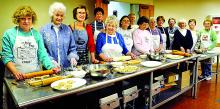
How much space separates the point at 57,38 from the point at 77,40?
1.53ft

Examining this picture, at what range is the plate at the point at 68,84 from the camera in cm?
159

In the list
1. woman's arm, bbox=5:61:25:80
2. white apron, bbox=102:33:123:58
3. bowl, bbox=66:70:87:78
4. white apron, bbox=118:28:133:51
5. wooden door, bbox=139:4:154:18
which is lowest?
bowl, bbox=66:70:87:78

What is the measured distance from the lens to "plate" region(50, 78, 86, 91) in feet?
5.21

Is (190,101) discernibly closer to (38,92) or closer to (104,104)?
(104,104)

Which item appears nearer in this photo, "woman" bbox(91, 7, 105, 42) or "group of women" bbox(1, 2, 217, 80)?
"group of women" bbox(1, 2, 217, 80)

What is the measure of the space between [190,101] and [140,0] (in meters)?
3.71

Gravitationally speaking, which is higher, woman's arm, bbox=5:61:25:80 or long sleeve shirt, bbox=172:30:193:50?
long sleeve shirt, bbox=172:30:193:50

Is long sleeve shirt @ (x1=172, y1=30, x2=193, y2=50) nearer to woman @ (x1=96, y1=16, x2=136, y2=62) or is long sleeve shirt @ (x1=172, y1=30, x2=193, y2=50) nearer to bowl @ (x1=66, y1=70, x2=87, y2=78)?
woman @ (x1=96, y1=16, x2=136, y2=62)

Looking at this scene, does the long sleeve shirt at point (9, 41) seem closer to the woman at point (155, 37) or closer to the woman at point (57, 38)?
the woman at point (57, 38)

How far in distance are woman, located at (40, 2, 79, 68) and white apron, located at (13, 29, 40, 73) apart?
0.73ft

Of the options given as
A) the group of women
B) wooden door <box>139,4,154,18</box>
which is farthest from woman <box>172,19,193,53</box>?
wooden door <box>139,4,154,18</box>

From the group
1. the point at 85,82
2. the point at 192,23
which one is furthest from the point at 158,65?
the point at 192,23

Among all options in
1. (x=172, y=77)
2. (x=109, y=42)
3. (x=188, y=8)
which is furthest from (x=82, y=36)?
(x=188, y=8)

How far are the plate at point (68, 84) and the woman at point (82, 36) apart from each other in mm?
895
